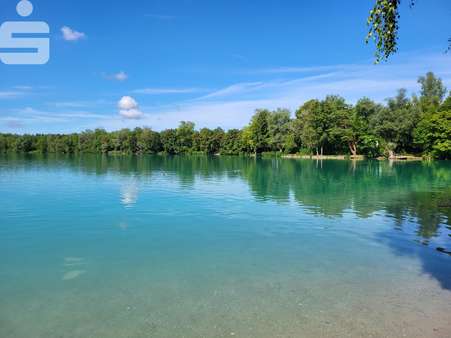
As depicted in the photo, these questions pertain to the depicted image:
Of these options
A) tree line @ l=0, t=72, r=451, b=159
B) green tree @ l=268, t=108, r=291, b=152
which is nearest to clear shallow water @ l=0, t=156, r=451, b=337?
tree line @ l=0, t=72, r=451, b=159

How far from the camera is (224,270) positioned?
30.6ft

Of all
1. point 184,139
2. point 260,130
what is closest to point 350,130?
point 260,130

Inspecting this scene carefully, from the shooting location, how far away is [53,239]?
12.5 m

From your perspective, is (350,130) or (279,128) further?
(279,128)

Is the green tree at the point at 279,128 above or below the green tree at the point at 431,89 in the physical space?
below

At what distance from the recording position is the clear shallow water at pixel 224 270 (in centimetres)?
640

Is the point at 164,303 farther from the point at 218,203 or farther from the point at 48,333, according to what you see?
the point at 218,203

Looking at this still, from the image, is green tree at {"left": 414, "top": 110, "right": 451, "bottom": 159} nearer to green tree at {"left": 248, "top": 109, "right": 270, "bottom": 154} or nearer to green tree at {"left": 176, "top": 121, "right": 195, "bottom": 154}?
green tree at {"left": 248, "top": 109, "right": 270, "bottom": 154}

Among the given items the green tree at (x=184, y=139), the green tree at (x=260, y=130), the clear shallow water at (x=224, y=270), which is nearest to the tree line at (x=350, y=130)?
the green tree at (x=260, y=130)

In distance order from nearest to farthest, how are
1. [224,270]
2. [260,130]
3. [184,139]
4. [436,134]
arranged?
1. [224,270]
2. [436,134]
3. [260,130]
4. [184,139]

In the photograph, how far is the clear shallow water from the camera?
→ 6402mm

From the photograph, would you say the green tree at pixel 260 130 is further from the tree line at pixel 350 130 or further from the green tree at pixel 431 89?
the green tree at pixel 431 89

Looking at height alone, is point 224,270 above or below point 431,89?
below

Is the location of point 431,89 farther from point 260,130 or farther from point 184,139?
point 184,139
